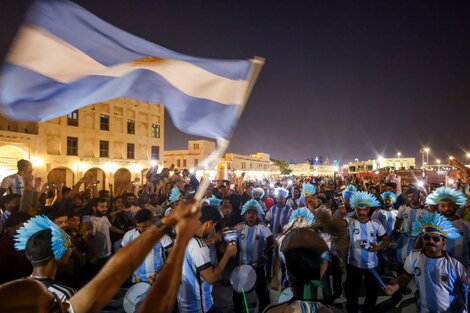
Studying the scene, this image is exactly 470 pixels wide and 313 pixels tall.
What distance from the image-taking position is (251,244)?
567 cm

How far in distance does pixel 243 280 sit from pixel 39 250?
3.14m

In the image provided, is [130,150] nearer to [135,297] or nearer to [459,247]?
[135,297]

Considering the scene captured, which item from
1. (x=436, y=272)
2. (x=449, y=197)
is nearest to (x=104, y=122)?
(x=449, y=197)

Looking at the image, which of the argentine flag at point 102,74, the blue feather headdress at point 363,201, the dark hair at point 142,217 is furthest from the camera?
the blue feather headdress at point 363,201

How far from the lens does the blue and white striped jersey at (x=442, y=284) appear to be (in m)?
3.45

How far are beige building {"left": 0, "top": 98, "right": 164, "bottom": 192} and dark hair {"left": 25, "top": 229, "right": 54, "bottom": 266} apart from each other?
17.7 meters

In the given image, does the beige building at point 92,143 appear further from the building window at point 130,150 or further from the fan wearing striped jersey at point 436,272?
the fan wearing striped jersey at point 436,272

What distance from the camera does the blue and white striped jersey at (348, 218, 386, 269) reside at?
17.4ft

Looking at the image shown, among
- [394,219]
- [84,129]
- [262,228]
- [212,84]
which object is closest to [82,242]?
[262,228]

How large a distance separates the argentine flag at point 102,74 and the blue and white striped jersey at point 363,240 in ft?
13.5

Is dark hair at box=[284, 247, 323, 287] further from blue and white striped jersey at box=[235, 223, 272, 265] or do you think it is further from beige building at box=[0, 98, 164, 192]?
beige building at box=[0, 98, 164, 192]

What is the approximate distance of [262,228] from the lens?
591 cm

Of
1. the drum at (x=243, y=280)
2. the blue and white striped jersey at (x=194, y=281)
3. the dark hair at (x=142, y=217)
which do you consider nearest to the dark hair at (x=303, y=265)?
the blue and white striped jersey at (x=194, y=281)

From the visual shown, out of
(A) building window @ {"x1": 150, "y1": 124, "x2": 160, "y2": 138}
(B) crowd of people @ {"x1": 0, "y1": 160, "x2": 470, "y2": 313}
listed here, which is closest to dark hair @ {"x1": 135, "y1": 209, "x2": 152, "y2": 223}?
(B) crowd of people @ {"x1": 0, "y1": 160, "x2": 470, "y2": 313}
